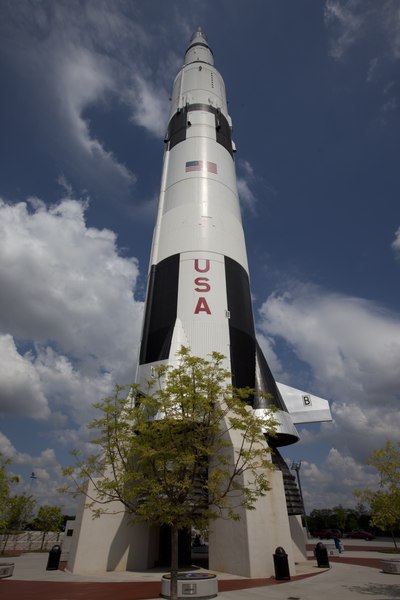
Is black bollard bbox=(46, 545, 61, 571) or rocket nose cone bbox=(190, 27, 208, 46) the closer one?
black bollard bbox=(46, 545, 61, 571)

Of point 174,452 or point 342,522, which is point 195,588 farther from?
point 342,522

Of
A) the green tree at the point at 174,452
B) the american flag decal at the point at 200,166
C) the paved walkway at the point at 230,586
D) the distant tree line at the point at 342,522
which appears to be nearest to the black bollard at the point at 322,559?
the paved walkway at the point at 230,586

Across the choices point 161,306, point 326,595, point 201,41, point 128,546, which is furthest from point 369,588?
point 201,41

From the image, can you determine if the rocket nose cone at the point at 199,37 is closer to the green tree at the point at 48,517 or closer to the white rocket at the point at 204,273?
the white rocket at the point at 204,273

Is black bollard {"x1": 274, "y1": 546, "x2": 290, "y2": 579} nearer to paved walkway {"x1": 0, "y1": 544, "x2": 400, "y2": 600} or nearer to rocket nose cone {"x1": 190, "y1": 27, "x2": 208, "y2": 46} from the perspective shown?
paved walkway {"x1": 0, "y1": 544, "x2": 400, "y2": 600}

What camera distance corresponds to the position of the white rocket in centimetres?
1805

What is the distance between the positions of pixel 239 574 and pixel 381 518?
519 centimetres

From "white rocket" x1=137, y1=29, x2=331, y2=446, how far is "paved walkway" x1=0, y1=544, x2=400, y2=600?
16.8 feet

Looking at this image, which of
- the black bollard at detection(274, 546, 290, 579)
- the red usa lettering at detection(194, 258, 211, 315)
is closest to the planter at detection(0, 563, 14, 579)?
the black bollard at detection(274, 546, 290, 579)

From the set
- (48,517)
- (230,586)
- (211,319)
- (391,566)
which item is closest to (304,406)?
(211,319)

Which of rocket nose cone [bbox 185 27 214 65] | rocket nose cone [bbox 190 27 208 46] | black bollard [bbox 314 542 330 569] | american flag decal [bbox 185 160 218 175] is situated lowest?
black bollard [bbox 314 542 330 569]

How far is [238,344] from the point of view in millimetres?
18641

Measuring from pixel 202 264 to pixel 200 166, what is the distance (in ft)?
26.3

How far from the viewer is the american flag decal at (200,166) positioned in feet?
79.5
